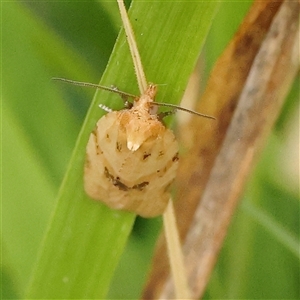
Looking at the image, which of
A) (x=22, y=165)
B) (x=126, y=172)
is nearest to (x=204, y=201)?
(x=126, y=172)

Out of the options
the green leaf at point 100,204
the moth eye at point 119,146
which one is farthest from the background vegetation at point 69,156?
the moth eye at point 119,146

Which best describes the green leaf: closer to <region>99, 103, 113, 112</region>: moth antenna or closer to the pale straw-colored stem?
<region>99, 103, 113, 112</region>: moth antenna

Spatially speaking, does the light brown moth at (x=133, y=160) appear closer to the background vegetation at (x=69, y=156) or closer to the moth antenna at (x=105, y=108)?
the moth antenna at (x=105, y=108)

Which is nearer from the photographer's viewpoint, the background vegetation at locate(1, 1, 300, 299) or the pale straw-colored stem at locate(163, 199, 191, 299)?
the pale straw-colored stem at locate(163, 199, 191, 299)

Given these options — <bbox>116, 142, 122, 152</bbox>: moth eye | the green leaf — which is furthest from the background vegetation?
<bbox>116, 142, 122, 152</bbox>: moth eye

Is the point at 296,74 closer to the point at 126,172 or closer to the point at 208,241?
the point at 208,241

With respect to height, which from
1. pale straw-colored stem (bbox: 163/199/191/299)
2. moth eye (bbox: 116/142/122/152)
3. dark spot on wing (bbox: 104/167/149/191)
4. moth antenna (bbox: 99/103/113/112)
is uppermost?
moth antenna (bbox: 99/103/113/112)
